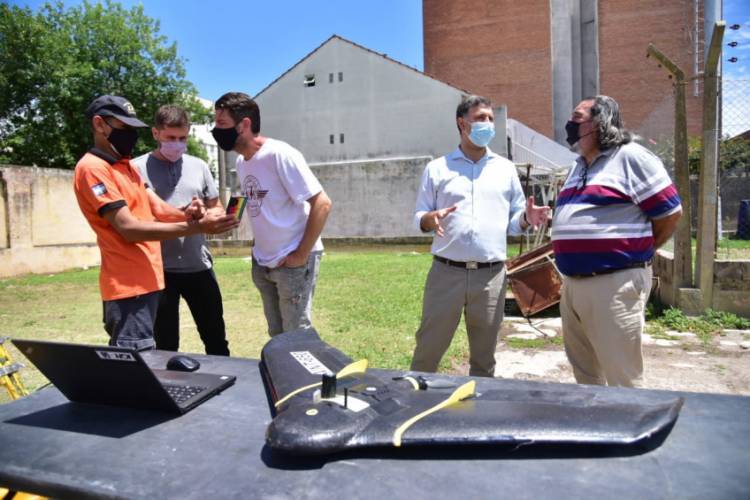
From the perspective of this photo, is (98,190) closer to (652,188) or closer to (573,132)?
(573,132)

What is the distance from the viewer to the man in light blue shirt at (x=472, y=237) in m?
3.22

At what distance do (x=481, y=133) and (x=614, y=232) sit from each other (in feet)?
3.22

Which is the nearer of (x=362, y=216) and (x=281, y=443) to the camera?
(x=281, y=443)

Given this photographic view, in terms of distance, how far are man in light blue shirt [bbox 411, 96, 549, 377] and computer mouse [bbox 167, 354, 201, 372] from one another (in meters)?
1.63

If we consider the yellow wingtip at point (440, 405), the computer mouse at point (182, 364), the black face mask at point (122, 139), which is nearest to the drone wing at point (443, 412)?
the yellow wingtip at point (440, 405)

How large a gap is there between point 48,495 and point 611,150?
277 cm

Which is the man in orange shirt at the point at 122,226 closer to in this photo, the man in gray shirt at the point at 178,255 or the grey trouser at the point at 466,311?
the man in gray shirt at the point at 178,255

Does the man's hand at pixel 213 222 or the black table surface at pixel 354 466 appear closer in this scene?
the black table surface at pixel 354 466

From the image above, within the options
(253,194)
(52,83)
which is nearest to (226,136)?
(253,194)

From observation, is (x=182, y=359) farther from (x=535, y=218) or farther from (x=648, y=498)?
(x=535, y=218)

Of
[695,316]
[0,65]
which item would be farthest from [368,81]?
[695,316]

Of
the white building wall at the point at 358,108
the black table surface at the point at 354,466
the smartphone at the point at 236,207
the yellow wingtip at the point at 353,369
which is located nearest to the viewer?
the black table surface at the point at 354,466

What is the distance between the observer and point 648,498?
1.05m

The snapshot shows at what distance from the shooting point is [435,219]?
3135mm
